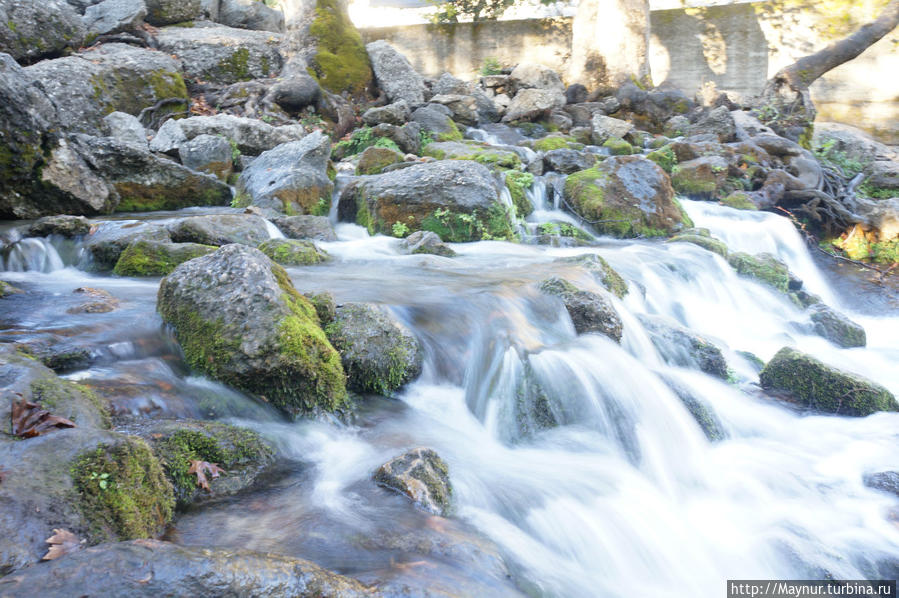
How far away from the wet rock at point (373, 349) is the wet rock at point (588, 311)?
1609 millimetres

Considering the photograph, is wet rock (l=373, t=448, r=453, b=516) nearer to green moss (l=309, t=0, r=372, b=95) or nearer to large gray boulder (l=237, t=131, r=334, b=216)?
large gray boulder (l=237, t=131, r=334, b=216)

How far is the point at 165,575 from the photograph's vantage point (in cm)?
178

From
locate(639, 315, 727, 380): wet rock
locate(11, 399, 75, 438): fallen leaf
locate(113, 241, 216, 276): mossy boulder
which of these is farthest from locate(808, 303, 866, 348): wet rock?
locate(11, 399, 75, 438): fallen leaf

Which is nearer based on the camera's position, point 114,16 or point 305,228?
point 305,228

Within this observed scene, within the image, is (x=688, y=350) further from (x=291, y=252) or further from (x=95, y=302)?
(x=95, y=302)

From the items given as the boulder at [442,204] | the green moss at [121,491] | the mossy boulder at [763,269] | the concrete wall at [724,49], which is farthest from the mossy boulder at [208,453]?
the concrete wall at [724,49]

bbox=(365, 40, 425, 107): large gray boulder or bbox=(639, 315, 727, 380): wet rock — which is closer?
bbox=(639, 315, 727, 380): wet rock

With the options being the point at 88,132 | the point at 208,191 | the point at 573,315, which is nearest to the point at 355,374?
the point at 573,315

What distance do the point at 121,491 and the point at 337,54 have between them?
1581 centimetres

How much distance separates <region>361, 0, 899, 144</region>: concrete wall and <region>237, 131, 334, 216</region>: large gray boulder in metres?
13.1

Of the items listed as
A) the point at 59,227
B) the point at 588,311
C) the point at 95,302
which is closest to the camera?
the point at 95,302

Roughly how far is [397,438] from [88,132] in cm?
1007

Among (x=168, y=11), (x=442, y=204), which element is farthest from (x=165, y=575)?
(x=168, y=11)

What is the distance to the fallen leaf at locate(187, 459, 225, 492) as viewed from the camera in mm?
2902
